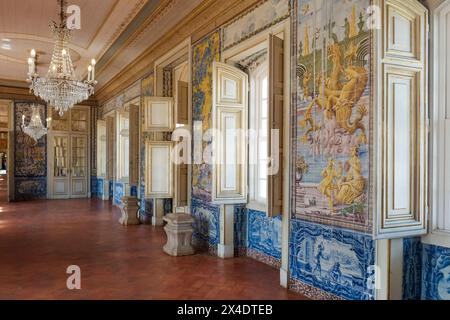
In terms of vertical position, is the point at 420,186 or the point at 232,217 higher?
the point at 420,186

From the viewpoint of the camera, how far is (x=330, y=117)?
3.65m

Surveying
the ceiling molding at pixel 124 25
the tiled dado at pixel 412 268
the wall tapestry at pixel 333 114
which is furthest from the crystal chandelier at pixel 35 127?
the tiled dado at pixel 412 268

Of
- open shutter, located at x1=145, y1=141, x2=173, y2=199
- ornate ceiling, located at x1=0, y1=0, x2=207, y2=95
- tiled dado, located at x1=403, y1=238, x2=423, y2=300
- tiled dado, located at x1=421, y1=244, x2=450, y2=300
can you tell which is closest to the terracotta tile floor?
open shutter, located at x1=145, y1=141, x2=173, y2=199

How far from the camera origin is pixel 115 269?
16.1 feet

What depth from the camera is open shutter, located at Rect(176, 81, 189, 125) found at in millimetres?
6797

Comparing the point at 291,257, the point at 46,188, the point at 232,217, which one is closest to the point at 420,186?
the point at 291,257

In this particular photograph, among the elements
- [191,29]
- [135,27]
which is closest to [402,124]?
[191,29]

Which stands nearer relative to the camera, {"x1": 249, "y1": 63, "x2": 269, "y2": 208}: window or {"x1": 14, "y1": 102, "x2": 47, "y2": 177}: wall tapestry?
{"x1": 249, "y1": 63, "x2": 269, "y2": 208}: window

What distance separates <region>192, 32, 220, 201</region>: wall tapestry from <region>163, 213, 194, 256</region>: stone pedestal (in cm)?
57

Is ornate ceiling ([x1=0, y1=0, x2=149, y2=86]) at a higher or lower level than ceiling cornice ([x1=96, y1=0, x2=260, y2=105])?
higher

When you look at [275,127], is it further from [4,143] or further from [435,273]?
[4,143]

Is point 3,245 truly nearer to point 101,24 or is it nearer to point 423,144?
point 101,24

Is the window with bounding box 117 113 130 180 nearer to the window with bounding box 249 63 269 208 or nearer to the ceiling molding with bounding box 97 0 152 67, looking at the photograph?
the ceiling molding with bounding box 97 0 152 67

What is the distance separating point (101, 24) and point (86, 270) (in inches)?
197
